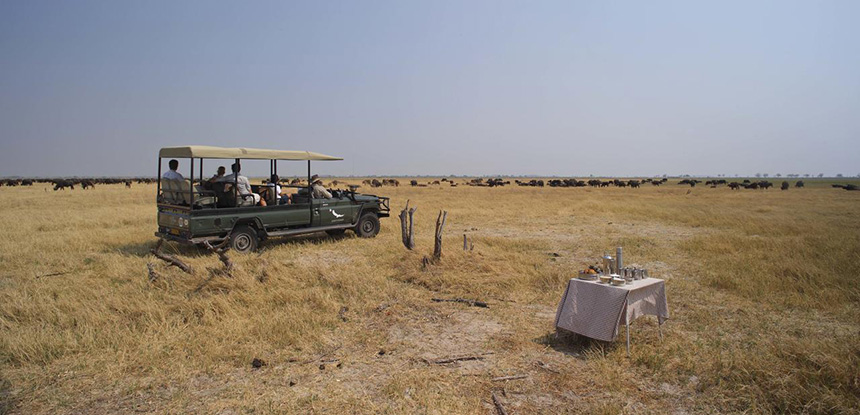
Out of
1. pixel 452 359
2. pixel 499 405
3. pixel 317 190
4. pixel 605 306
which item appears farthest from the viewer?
pixel 317 190

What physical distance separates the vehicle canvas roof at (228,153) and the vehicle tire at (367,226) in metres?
2.52

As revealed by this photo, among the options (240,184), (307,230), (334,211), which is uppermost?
(240,184)

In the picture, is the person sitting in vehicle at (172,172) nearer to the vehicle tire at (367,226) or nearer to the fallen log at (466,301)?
the vehicle tire at (367,226)

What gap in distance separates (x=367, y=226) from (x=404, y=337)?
817cm

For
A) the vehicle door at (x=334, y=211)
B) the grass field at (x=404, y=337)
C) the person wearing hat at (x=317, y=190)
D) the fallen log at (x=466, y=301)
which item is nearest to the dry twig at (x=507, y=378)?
the grass field at (x=404, y=337)

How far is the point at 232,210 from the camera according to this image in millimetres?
10891

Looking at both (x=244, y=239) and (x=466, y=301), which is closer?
(x=466, y=301)

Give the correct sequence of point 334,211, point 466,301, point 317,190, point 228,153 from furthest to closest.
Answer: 1. point 334,211
2. point 317,190
3. point 228,153
4. point 466,301

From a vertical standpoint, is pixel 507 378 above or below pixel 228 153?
below

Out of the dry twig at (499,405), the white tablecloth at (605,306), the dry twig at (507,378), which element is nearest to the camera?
the dry twig at (499,405)

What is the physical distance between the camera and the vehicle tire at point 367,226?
45.1 feet

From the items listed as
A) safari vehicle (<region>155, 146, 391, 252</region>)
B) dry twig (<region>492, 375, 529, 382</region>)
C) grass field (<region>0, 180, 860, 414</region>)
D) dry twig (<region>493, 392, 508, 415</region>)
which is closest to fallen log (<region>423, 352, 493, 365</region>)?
grass field (<region>0, 180, 860, 414</region>)

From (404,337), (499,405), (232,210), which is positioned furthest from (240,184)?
(499,405)

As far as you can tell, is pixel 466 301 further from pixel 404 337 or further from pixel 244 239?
pixel 244 239
